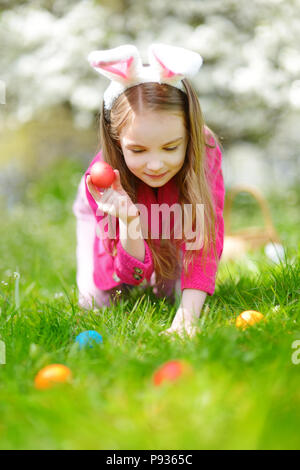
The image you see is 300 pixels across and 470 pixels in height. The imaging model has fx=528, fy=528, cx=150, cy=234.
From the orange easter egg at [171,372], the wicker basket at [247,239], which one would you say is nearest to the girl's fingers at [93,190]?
the orange easter egg at [171,372]

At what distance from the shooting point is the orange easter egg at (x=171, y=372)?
1170 millimetres

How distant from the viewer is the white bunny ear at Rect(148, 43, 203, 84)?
160 centimetres

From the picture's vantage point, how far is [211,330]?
150cm

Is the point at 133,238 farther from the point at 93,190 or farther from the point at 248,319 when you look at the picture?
the point at 248,319

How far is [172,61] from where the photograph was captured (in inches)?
63.4

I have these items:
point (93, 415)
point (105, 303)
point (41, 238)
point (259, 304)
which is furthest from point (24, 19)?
point (93, 415)

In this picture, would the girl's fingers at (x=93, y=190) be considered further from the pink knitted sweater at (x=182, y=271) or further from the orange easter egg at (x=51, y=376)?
the orange easter egg at (x=51, y=376)

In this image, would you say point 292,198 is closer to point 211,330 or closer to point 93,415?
point 211,330

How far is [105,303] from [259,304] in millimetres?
691

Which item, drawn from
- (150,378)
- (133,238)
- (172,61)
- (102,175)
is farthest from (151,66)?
(150,378)

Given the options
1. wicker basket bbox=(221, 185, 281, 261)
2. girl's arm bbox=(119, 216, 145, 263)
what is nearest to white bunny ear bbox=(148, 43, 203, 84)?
girl's arm bbox=(119, 216, 145, 263)

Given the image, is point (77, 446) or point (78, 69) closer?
point (77, 446)

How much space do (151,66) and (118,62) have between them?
0.13 meters

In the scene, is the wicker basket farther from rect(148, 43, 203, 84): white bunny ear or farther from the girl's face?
rect(148, 43, 203, 84): white bunny ear
